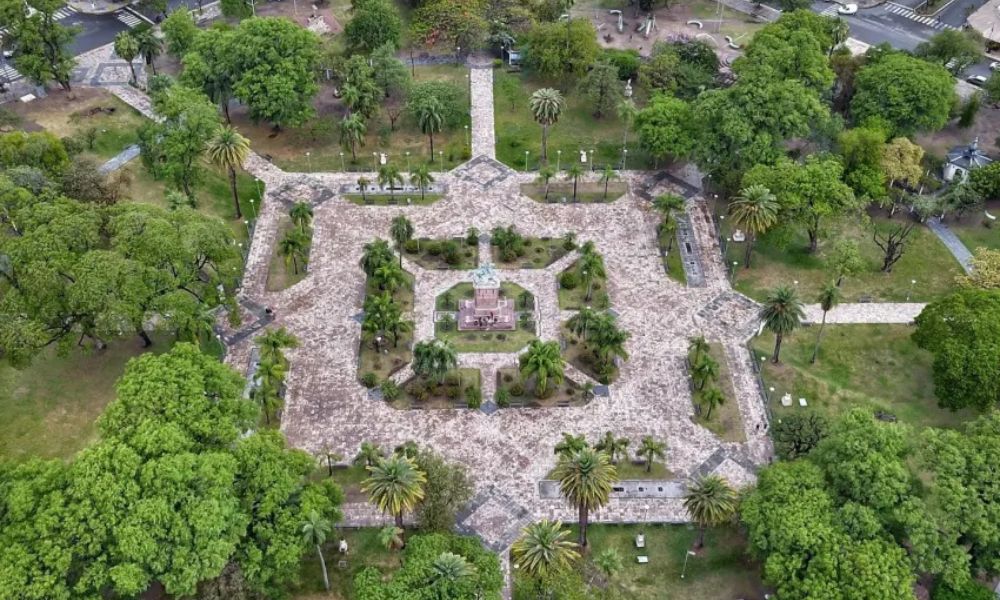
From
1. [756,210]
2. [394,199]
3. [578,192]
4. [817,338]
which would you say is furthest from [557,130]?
[817,338]

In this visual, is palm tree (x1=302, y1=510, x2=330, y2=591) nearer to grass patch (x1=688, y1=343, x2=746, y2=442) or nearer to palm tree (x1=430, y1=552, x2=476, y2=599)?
palm tree (x1=430, y1=552, x2=476, y2=599)

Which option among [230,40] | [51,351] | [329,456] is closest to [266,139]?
[230,40]

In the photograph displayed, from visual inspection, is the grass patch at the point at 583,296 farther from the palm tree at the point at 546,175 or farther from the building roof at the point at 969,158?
the building roof at the point at 969,158

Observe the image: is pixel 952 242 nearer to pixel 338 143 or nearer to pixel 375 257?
pixel 375 257

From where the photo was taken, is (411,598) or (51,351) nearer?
(411,598)

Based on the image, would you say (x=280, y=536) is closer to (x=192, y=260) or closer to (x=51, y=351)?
(x=192, y=260)

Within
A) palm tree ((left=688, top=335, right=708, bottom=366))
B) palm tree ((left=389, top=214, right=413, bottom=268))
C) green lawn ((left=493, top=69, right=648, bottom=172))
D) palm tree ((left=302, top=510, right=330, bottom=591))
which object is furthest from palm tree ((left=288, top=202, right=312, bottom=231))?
palm tree ((left=688, top=335, right=708, bottom=366))
